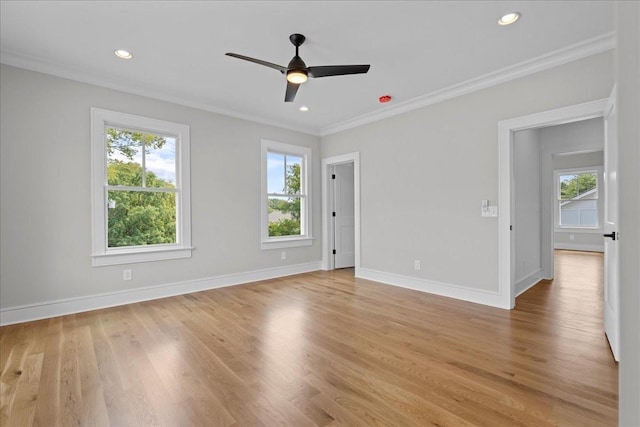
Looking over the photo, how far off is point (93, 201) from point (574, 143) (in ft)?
22.7

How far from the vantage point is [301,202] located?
572 cm

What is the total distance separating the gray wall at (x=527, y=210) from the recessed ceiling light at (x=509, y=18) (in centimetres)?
181

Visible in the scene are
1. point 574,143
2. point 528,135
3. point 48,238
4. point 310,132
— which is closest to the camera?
point 48,238

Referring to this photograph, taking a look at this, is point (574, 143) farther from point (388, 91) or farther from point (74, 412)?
point (74, 412)

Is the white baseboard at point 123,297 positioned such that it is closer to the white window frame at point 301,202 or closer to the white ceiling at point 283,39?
the white window frame at point 301,202

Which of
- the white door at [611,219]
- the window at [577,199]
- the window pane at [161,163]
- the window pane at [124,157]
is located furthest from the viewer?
the window at [577,199]

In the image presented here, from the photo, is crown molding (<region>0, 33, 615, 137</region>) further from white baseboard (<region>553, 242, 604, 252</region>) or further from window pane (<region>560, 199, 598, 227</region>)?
window pane (<region>560, 199, 598, 227</region>)

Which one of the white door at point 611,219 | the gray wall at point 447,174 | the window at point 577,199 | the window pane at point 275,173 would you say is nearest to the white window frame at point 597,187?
the window at point 577,199

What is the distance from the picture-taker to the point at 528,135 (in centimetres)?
451

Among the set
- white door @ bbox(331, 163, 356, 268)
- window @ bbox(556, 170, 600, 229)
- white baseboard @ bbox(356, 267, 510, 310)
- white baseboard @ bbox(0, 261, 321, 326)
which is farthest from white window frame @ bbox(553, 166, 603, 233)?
white baseboard @ bbox(0, 261, 321, 326)

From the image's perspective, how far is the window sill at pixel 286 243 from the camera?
5.08 metres

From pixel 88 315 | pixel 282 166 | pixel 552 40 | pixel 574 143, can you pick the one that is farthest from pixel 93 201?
pixel 574 143

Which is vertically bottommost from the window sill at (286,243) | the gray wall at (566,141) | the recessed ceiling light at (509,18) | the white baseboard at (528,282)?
the white baseboard at (528,282)

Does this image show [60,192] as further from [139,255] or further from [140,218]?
[139,255]
